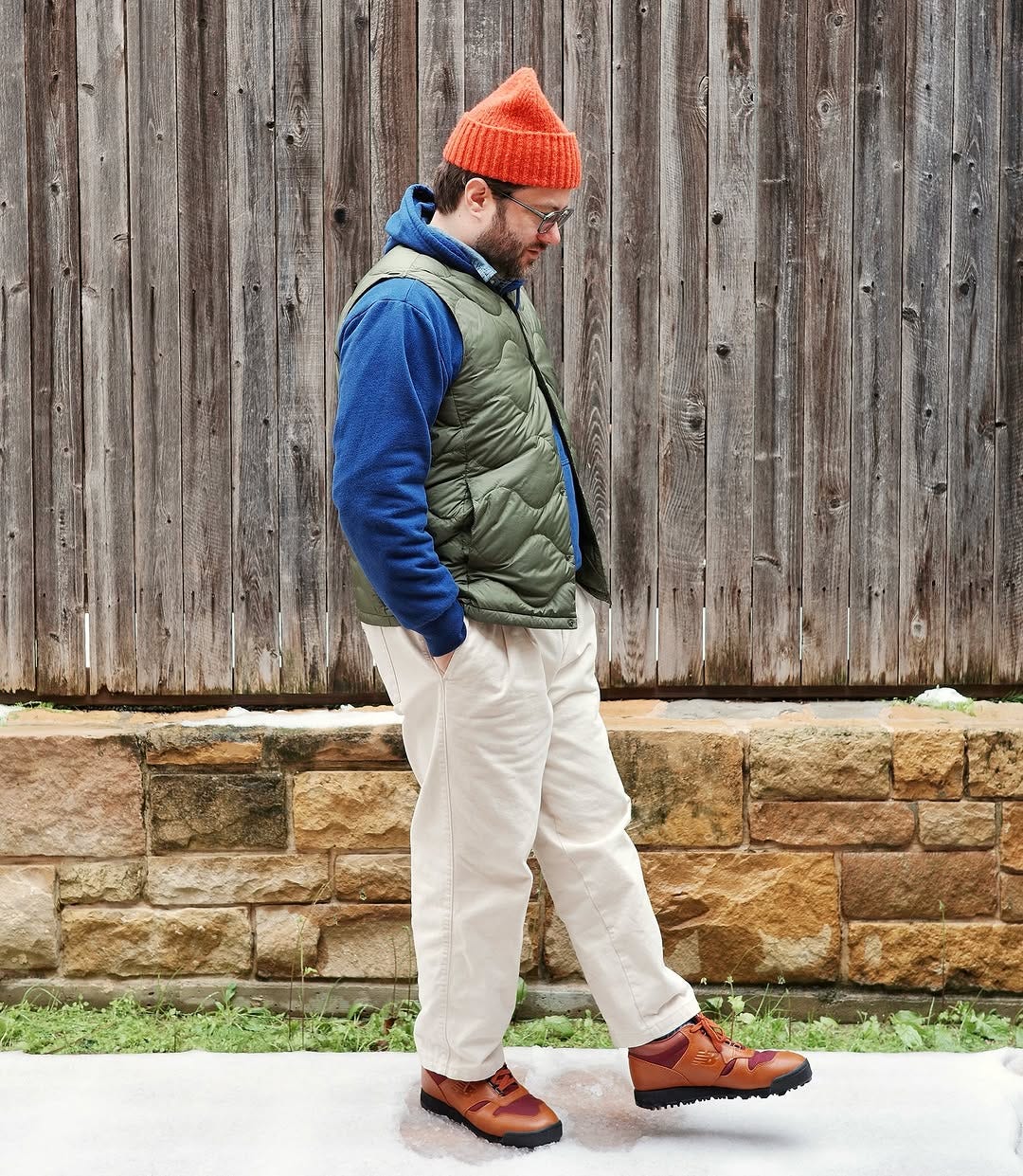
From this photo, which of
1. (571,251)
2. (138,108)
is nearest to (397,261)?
(571,251)

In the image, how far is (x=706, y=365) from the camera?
3.76m

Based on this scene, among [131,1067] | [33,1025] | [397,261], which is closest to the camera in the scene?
[397,261]

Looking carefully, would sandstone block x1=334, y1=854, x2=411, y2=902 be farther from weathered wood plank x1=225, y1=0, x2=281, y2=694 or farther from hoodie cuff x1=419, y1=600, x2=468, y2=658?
hoodie cuff x1=419, y1=600, x2=468, y2=658

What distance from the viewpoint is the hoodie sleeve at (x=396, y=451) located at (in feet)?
8.02

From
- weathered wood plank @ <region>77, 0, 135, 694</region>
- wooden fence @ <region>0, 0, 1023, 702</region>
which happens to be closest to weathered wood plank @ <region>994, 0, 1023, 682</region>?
wooden fence @ <region>0, 0, 1023, 702</region>

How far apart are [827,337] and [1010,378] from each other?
53 cm

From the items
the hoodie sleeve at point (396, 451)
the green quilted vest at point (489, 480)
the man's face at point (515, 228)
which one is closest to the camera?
the hoodie sleeve at point (396, 451)

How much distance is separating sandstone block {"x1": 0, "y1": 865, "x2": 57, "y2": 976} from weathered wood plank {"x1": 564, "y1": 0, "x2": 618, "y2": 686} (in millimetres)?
1654

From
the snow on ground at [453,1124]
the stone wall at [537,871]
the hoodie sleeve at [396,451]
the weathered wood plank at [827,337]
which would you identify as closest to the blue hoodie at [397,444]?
the hoodie sleeve at [396,451]

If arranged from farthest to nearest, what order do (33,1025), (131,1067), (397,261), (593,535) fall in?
(33,1025)
(131,1067)
(593,535)
(397,261)

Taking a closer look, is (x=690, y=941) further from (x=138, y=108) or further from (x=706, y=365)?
(x=138, y=108)

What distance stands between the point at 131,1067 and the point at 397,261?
1.99 m

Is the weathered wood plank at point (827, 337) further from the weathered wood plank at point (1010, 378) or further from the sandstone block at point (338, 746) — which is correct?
the sandstone block at point (338, 746)

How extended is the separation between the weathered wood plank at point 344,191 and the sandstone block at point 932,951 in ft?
5.02
